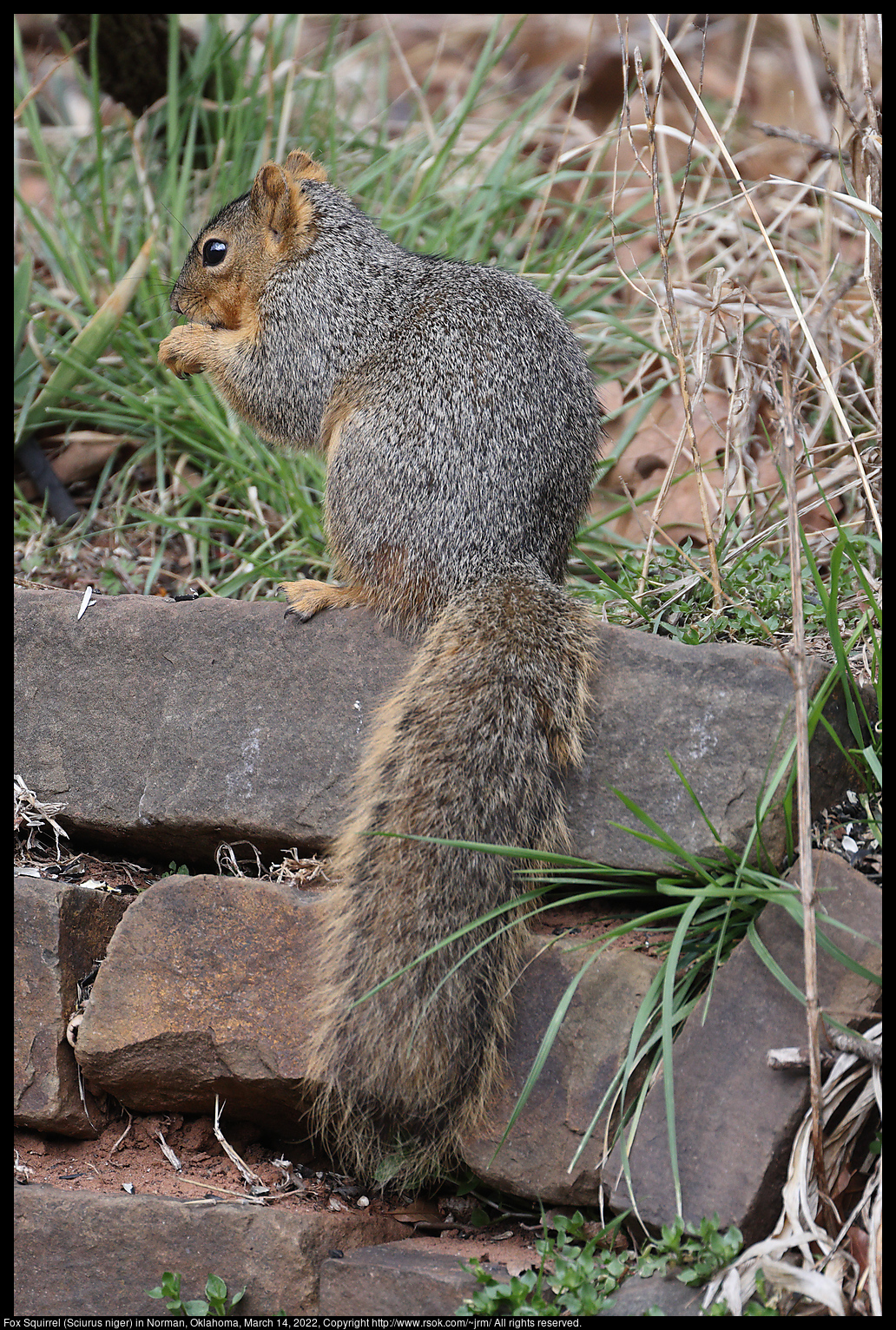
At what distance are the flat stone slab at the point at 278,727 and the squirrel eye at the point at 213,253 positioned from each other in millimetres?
1147

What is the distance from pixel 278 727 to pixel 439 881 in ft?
2.42

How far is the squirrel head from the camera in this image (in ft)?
11.3

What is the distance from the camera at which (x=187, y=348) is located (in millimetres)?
3512

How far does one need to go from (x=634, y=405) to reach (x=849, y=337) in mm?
854

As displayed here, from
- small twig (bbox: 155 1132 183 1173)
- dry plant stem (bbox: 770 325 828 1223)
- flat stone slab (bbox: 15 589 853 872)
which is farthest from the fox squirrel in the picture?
dry plant stem (bbox: 770 325 828 1223)

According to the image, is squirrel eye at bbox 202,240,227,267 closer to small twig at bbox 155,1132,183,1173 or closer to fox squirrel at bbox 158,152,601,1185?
fox squirrel at bbox 158,152,601,1185

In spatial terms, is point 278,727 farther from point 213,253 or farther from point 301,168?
point 301,168

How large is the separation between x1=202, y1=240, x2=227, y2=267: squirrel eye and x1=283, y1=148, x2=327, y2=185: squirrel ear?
0.36 m

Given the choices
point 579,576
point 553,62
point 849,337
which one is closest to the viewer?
point 579,576

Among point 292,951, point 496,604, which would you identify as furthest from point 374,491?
point 292,951

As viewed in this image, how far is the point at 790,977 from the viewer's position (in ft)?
7.60

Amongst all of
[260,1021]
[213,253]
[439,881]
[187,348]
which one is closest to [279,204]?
[213,253]

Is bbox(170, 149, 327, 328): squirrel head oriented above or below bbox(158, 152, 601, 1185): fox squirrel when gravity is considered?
above

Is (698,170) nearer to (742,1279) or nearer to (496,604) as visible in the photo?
(496,604)
